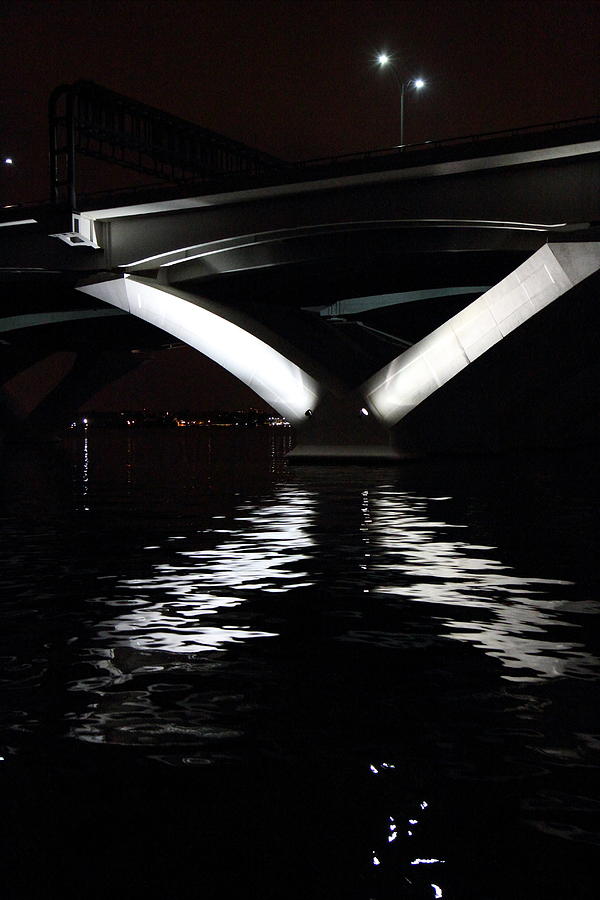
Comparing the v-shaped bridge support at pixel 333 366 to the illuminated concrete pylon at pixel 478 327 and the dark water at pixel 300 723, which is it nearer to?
the illuminated concrete pylon at pixel 478 327

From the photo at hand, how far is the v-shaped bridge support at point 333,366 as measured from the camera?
36.2m

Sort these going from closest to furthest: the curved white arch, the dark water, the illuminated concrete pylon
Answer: the dark water, the illuminated concrete pylon, the curved white arch

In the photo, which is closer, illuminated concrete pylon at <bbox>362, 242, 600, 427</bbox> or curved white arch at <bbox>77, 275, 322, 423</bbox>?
illuminated concrete pylon at <bbox>362, 242, 600, 427</bbox>

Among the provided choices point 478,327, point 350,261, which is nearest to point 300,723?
point 478,327

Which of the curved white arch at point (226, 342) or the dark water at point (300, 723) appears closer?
the dark water at point (300, 723)

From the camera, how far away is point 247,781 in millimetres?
5320

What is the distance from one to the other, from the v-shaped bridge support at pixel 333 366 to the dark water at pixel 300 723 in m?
21.6

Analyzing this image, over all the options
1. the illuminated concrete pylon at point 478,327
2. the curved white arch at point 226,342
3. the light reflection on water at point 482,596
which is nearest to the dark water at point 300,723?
the light reflection on water at point 482,596

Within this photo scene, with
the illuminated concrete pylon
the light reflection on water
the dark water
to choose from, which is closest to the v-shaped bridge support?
the illuminated concrete pylon

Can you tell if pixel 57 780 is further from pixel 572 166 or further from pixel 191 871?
pixel 572 166

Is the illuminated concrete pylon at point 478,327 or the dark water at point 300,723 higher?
the illuminated concrete pylon at point 478,327

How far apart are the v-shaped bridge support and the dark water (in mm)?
21609

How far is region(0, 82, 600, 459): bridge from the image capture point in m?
35.5

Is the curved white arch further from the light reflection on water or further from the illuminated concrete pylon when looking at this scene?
the light reflection on water
